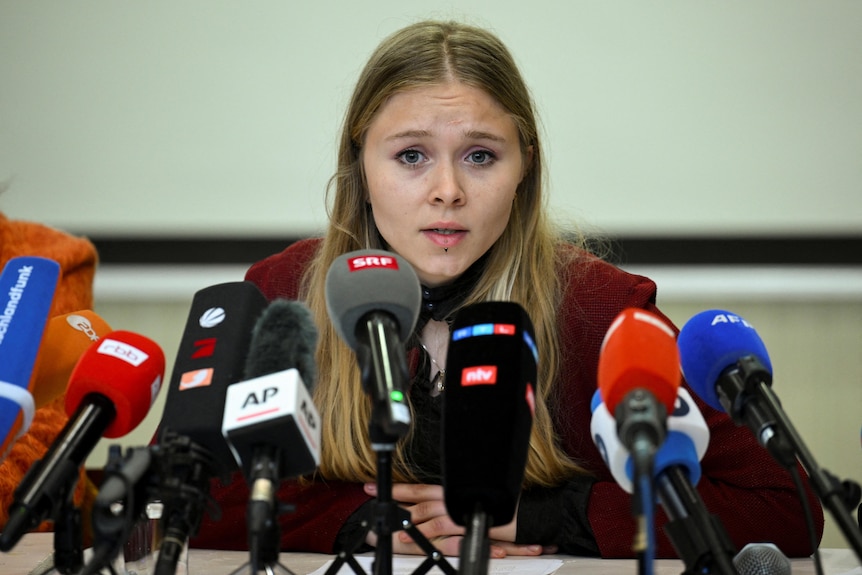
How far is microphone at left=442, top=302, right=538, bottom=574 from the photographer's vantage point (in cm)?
94

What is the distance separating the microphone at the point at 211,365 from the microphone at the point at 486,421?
0.83 feet

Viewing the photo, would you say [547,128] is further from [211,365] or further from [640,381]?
[640,381]

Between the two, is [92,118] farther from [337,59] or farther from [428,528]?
[428,528]

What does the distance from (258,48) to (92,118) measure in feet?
2.17

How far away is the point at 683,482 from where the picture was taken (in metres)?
0.96

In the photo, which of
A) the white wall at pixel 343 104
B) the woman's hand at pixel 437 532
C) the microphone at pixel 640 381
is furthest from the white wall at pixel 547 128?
the microphone at pixel 640 381

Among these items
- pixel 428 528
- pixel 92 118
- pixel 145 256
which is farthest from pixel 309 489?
pixel 92 118

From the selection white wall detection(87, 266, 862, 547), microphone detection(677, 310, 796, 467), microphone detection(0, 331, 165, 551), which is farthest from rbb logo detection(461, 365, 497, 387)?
white wall detection(87, 266, 862, 547)

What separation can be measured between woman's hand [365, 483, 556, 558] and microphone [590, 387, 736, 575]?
1.98ft

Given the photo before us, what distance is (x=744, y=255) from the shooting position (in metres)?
3.48

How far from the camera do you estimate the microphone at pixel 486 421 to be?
0.94 metres

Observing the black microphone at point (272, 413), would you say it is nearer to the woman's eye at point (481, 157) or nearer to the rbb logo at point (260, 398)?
the rbb logo at point (260, 398)

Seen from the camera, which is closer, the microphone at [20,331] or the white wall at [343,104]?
the microphone at [20,331]

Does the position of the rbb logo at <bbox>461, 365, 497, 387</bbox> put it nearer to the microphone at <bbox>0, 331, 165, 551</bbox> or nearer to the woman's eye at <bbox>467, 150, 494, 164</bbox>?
the microphone at <bbox>0, 331, 165, 551</bbox>
